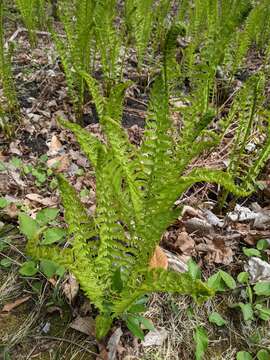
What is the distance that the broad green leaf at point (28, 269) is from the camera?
1.16 metres

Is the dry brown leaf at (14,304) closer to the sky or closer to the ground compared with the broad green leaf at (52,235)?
closer to the ground

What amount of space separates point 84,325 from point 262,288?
576 mm

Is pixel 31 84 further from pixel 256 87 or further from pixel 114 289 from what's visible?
pixel 114 289

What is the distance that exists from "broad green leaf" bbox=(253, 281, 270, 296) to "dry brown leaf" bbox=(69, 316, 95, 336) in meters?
0.53

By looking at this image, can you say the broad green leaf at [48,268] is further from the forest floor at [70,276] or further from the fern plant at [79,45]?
the fern plant at [79,45]

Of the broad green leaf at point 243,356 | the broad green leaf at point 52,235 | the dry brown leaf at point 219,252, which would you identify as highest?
the broad green leaf at point 52,235

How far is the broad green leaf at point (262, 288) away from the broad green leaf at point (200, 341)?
0.74 feet

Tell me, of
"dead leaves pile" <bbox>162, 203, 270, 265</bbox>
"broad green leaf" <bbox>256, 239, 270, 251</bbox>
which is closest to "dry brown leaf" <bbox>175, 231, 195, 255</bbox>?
"dead leaves pile" <bbox>162, 203, 270, 265</bbox>

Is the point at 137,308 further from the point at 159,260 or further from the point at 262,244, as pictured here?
the point at 262,244

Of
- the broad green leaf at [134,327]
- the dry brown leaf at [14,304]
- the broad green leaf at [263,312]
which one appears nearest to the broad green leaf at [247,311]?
the broad green leaf at [263,312]

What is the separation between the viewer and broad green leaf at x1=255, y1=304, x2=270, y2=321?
114cm

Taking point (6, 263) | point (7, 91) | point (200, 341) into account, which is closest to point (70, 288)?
point (6, 263)

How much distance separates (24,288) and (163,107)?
731mm

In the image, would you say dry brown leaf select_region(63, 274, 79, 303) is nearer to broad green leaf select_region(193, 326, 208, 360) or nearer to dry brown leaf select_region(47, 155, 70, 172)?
broad green leaf select_region(193, 326, 208, 360)
